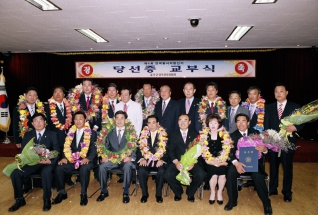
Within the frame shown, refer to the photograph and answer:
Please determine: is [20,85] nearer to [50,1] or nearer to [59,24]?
[59,24]

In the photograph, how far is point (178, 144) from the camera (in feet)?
13.9

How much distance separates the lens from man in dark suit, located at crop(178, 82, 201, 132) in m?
4.81

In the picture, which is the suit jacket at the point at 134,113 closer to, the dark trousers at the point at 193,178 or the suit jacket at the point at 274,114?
the dark trousers at the point at 193,178

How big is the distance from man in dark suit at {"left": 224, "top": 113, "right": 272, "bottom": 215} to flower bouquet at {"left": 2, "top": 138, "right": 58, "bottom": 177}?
277 centimetres

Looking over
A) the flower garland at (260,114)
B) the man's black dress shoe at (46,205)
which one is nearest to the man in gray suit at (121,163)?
the man's black dress shoe at (46,205)

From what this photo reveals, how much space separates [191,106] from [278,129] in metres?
1.55

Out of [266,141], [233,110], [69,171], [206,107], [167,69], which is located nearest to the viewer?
[266,141]

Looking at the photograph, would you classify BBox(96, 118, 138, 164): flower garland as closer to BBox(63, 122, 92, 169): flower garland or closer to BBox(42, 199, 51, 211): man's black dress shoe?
BBox(63, 122, 92, 169): flower garland

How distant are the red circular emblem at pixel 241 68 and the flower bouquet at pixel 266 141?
17.4 feet

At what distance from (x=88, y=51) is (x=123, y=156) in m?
5.74

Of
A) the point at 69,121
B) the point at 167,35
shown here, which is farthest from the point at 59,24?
the point at 167,35

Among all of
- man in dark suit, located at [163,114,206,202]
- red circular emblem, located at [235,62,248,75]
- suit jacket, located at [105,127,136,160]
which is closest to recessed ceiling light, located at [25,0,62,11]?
suit jacket, located at [105,127,136,160]

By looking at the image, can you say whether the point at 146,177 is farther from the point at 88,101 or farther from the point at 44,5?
the point at 44,5

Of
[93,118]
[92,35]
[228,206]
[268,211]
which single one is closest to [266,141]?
[268,211]
